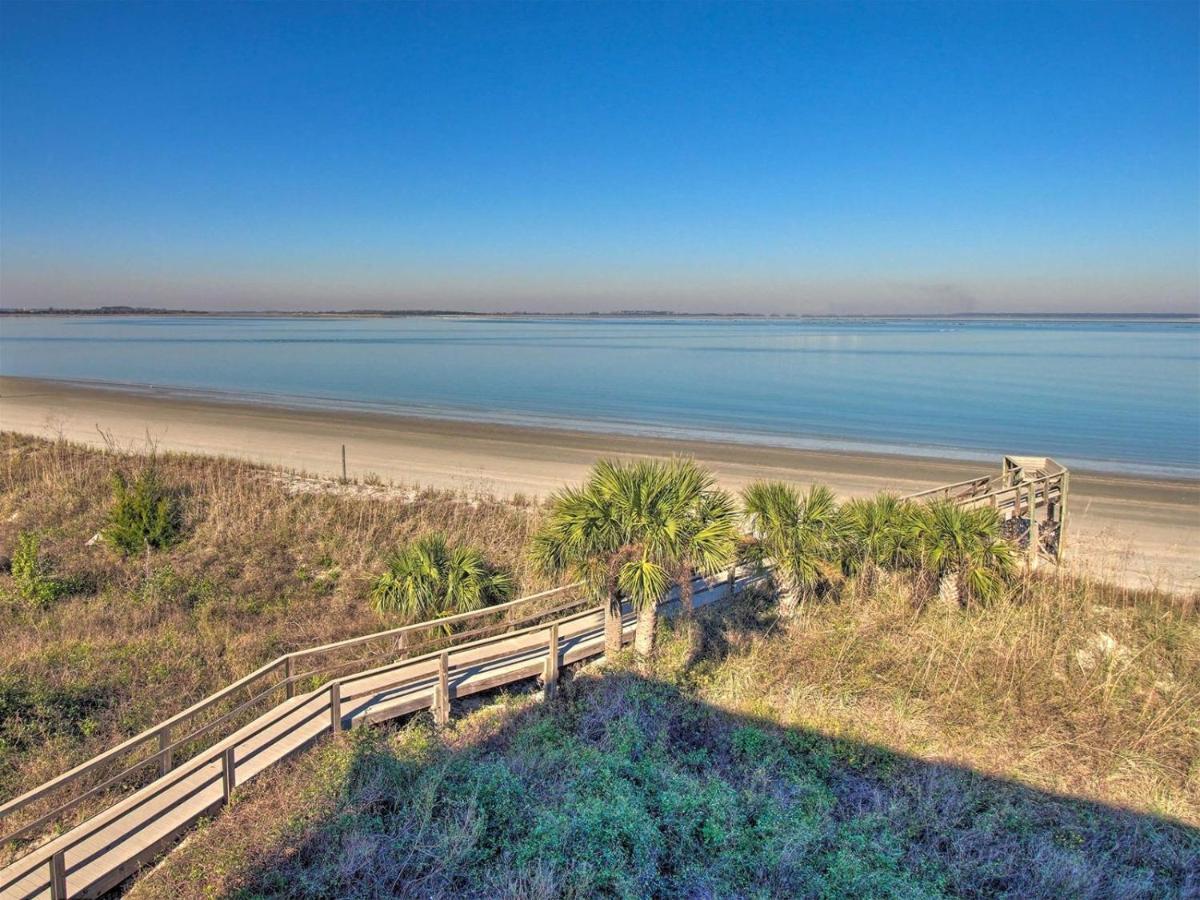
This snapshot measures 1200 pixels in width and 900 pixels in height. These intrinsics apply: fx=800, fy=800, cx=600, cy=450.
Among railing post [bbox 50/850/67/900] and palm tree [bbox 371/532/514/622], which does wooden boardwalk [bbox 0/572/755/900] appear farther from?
palm tree [bbox 371/532/514/622]

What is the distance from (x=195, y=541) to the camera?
18188 mm

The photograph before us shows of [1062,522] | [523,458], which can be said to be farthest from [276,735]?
[523,458]

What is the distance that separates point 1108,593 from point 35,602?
1904 centimetres

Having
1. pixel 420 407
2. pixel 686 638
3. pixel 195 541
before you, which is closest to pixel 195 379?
pixel 420 407

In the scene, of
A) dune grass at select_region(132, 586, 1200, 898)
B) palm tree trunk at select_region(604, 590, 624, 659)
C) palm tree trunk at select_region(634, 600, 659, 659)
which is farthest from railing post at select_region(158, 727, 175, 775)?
palm tree trunk at select_region(634, 600, 659, 659)

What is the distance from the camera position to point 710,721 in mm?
9352

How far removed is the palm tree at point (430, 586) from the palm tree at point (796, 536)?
4.94m

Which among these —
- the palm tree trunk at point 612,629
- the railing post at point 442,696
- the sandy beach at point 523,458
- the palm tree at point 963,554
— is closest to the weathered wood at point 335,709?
the railing post at point 442,696

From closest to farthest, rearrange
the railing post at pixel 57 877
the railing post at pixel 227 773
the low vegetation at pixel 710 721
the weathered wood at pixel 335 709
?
1. the railing post at pixel 57 877
2. the low vegetation at pixel 710 721
3. the railing post at pixel 227 773
4. the weathered wood at pixel 335 709

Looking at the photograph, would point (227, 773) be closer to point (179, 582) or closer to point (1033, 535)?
point (179, 582)

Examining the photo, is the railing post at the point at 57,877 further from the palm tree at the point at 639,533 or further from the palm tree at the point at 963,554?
the palm tree at the point at 963,554

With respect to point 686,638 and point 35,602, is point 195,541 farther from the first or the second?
point 686,638

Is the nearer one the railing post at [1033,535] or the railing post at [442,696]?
the railing post at [442,696]

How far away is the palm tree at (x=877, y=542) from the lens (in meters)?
12.3
